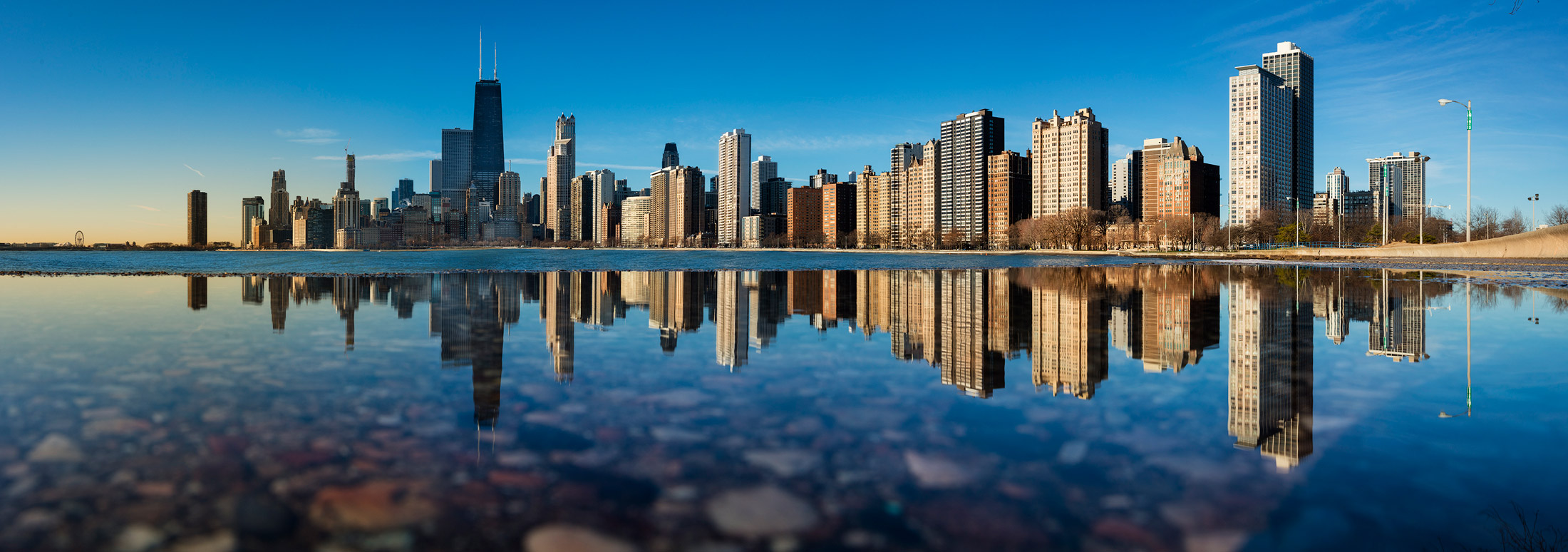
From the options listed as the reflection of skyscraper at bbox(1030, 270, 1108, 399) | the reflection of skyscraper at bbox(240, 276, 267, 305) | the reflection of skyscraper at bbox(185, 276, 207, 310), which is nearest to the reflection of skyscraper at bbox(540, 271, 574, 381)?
the reflection of skyscraper at bbox(1030, 270, 1108, 399)

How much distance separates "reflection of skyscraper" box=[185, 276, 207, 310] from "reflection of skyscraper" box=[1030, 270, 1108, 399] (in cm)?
2191

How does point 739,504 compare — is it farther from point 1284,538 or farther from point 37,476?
point 37,476

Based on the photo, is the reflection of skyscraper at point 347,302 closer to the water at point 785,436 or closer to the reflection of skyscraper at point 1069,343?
the water at point 785,436

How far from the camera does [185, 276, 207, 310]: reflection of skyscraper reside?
74.4 ft

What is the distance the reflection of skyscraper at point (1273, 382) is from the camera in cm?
683

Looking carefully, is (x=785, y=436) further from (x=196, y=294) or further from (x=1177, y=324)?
(x=196, y=294)

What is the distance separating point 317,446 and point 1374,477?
8.19 metres

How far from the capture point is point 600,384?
9.46 meters

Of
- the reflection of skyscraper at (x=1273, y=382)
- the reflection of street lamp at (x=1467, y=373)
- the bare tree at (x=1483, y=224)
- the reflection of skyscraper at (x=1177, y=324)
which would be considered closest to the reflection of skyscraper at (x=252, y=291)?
the reflection of skyscraper at (x=1177, y=324)

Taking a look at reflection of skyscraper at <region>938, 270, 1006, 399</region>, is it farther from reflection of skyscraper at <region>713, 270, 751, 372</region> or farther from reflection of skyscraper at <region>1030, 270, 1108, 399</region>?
reflection of skyscraper at <region>713, 270, 751, 372</region>

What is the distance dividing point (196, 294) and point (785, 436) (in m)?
30.2

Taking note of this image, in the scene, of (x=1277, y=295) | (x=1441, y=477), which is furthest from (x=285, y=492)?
(x=1277, y=295)

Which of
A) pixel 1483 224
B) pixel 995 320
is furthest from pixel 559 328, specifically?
pixel 1483 224

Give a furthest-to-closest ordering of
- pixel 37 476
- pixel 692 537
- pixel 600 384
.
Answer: pixel 600 384 → pixel 37 476 → pixel 692 537
